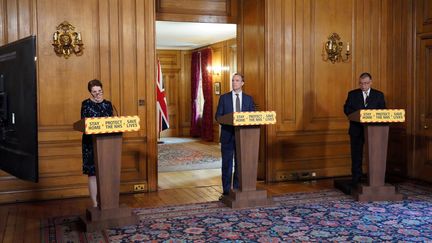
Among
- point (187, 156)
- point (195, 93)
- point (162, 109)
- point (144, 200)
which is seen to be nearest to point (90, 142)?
point (144, 200)

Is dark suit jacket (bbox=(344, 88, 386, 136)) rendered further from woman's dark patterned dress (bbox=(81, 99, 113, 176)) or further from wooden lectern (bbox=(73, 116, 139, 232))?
woman's dark patterned dress (bbox=(81, 99, 113, 176))

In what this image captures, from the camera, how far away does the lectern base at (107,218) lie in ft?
14.2

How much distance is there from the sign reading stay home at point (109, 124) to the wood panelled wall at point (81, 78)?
162 cm

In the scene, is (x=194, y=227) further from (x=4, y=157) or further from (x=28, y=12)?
(x=28, y=12)

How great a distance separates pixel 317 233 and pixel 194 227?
1.10m

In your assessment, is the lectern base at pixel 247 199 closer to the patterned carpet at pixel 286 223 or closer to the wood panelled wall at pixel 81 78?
the patterned carpet at pixel 286 223

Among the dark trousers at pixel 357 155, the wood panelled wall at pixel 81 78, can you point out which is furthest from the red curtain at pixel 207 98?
the dark trousers at pixel 357 155

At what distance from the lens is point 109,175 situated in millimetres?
4438

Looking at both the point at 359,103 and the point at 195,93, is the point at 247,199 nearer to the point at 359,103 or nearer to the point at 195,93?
the point at 359,103

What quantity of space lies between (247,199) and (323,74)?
263 centimetres

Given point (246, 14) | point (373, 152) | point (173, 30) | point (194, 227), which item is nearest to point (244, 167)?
point (194, 227)

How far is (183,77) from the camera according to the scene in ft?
47.7

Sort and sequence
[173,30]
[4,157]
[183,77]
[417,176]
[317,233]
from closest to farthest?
[4,157] → [317,233] → [417,176] → [173,30] → [183,77]

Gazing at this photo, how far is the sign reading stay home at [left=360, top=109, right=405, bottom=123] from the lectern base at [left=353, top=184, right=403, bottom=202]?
782mm
